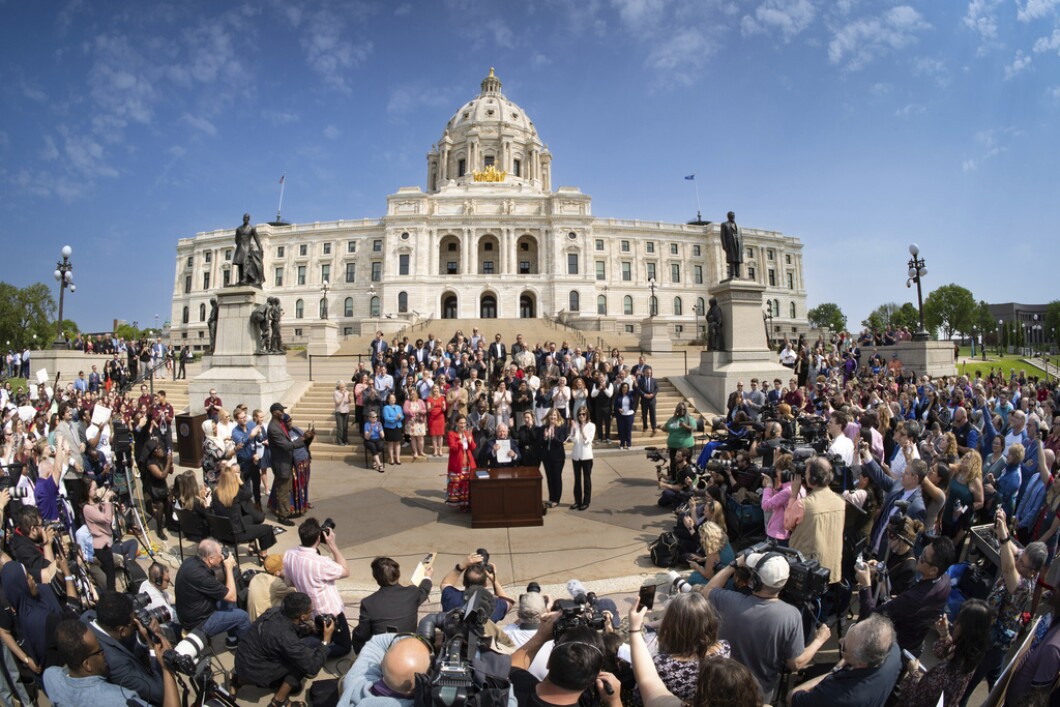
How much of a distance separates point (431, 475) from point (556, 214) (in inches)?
2490

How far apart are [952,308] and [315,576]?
10143 cm

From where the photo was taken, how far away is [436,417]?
1352cm

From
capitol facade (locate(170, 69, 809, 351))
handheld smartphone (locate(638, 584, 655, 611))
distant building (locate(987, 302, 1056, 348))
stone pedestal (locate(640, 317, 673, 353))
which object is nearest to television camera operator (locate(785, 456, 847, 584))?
handheld smartphone (locate(638, 584, 655, 611))

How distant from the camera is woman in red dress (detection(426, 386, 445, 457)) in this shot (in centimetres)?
1345

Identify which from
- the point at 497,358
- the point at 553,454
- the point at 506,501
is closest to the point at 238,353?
the point at 497,358

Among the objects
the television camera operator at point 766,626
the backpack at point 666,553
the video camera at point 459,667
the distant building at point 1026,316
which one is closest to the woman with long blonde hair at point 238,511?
the video camera at point 459,667

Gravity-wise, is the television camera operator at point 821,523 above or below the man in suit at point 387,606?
above

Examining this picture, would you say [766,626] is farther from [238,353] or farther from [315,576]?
[238,353]

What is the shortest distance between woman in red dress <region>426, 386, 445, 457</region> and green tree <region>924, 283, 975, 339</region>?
93.0 meters

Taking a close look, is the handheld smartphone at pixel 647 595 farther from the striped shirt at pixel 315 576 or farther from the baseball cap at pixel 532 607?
Answer: the striped shirt at pixel 315 576

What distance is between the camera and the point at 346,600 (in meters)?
6.19

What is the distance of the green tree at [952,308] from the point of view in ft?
269

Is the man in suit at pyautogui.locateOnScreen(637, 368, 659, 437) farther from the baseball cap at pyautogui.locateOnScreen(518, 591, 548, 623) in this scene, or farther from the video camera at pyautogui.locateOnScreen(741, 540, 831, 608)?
the baseball cap at pyautogui.locateOnScreen(518, 591, 548, 623)

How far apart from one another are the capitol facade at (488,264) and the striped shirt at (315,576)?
196 ft
